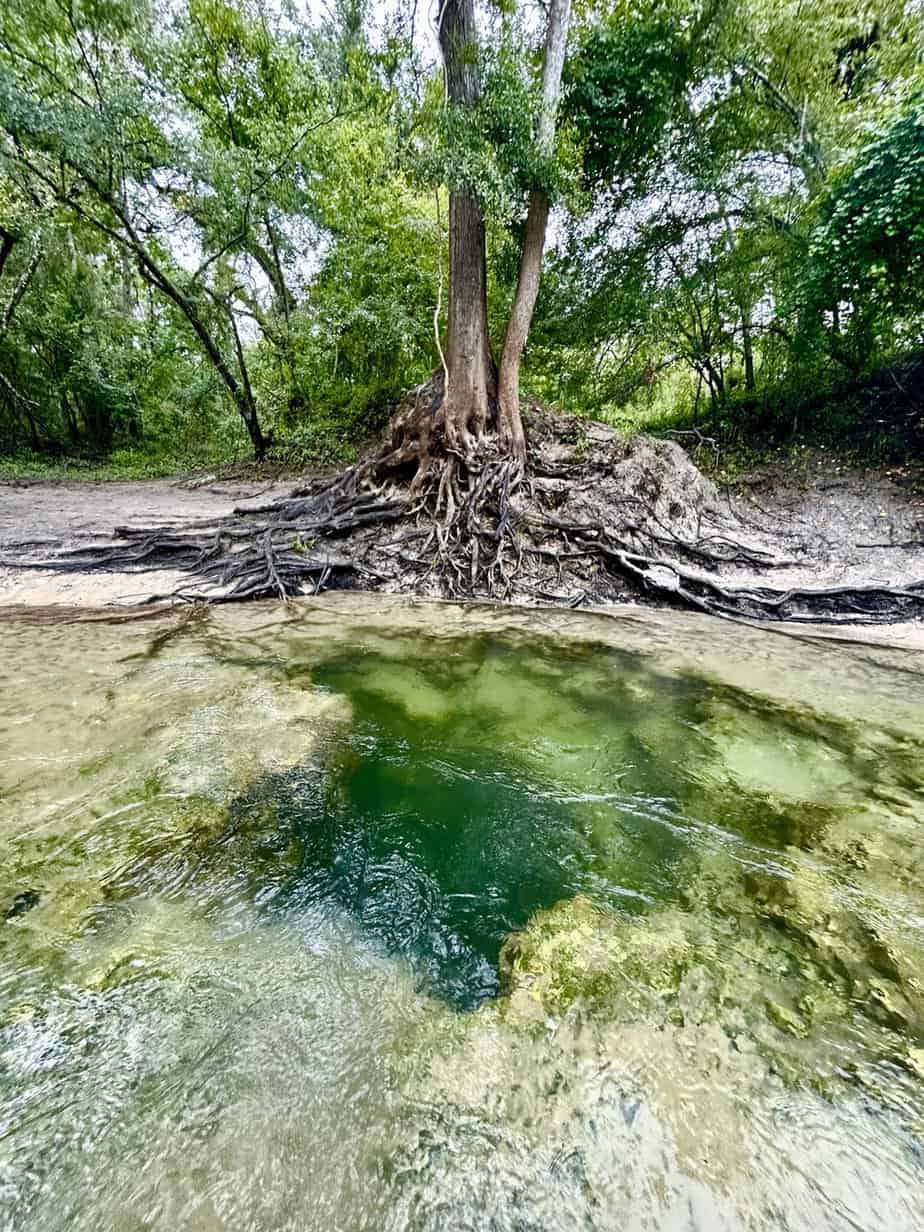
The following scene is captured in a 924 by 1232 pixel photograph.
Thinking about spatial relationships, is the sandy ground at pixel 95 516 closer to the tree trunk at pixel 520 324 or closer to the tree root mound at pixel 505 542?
the tree root mound at pixel 505 542

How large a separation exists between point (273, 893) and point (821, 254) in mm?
8267

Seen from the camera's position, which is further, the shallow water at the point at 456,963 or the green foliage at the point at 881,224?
the green foliage at the point at 881,224

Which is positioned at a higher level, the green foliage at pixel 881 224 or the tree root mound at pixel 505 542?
the green foliage at pixel 881 224

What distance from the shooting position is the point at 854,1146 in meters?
1.12

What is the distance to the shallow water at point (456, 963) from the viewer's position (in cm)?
107

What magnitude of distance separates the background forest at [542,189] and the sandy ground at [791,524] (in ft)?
3.71

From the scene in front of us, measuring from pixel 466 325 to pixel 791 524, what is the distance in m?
5.09

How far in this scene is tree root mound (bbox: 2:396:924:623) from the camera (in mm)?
5250

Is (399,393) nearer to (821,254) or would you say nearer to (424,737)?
(821,254)

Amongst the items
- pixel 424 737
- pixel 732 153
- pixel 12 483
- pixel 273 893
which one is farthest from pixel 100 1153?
pixel 12 483

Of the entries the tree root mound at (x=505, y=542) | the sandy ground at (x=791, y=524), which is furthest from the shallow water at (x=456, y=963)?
the tree root mound at (x=505, y=542)

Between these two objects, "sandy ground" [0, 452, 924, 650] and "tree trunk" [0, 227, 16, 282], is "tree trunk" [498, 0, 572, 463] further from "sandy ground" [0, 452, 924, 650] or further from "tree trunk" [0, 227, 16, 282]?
"tree trunk" [0, 227, 16, 282]

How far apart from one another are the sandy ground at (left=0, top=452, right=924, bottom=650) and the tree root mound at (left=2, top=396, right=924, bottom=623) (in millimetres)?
225

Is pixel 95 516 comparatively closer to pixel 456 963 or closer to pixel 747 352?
pixel 456 963
